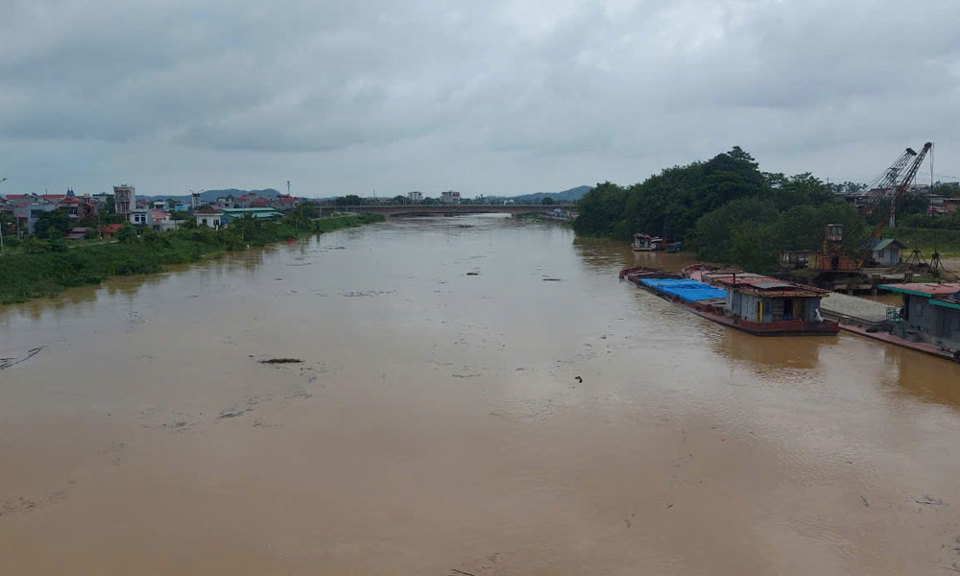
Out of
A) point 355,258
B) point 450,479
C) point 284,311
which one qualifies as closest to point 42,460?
point 450,479

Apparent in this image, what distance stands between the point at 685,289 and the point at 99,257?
71.8 ft

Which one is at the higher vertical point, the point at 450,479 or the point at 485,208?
the point at 485,208

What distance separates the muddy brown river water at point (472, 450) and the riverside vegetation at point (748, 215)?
9029 millimetres

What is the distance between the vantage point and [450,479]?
7.74 meters

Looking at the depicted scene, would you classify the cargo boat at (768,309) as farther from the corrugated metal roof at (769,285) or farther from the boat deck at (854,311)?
the boat deck at (854,311)

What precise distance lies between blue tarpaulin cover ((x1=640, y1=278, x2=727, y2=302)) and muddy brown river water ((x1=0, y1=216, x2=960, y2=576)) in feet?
9.37

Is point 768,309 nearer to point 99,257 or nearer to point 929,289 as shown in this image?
point 929,289

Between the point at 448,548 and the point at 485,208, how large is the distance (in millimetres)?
69155

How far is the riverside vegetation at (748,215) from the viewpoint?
22.9 metres

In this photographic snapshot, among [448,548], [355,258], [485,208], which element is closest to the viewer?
[448,548]

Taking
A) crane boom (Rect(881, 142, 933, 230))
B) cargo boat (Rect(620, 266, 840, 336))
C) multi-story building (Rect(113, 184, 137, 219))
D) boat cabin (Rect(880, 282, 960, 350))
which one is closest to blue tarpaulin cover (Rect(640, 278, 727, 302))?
cargo boat (Rect(620, 266, 840, 336))

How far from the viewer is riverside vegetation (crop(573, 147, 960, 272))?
902 inches

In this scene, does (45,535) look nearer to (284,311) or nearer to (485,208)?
(284,311)

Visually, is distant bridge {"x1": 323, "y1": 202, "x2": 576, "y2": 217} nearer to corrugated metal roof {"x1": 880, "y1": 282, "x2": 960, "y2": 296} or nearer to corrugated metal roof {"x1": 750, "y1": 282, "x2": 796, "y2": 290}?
corrugated metal roof {"x1": 750, "y1": 282, "x2": 796, "y2": 290}
